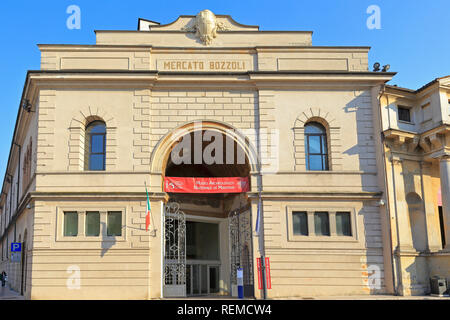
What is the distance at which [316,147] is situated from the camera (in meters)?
26.9

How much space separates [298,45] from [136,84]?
29.0 feet

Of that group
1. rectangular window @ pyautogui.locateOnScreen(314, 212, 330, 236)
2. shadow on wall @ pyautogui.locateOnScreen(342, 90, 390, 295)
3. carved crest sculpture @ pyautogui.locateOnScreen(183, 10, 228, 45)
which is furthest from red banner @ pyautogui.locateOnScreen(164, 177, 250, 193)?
carved crest sculpture @ pyautogui.locateOnScreen(183, 10, 228, 45)

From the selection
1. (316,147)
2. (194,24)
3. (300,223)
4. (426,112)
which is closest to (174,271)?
(300,223)

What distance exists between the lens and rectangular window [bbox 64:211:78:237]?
24766 mm

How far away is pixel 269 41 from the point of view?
27.7 metres

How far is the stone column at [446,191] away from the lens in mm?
25672

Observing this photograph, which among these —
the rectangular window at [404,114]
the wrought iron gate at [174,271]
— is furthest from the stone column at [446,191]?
the wrought iron gate at [174,271]

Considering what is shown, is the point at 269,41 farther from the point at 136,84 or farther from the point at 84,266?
the point at 84,266

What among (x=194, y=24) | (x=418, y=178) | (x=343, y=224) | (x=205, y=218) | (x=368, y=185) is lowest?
(x=343, y=224)

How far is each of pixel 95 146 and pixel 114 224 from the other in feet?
13.9

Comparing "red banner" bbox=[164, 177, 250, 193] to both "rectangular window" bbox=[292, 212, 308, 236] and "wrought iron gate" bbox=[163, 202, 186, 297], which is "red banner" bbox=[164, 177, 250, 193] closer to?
"wrought iron gate" bbox=[163, 202, 186, 297]

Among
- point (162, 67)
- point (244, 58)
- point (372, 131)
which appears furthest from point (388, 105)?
point (162, 67)

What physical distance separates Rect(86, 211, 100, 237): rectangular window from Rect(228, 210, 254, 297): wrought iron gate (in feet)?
25.5

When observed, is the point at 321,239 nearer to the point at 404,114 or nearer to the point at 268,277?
the point at 268,277
